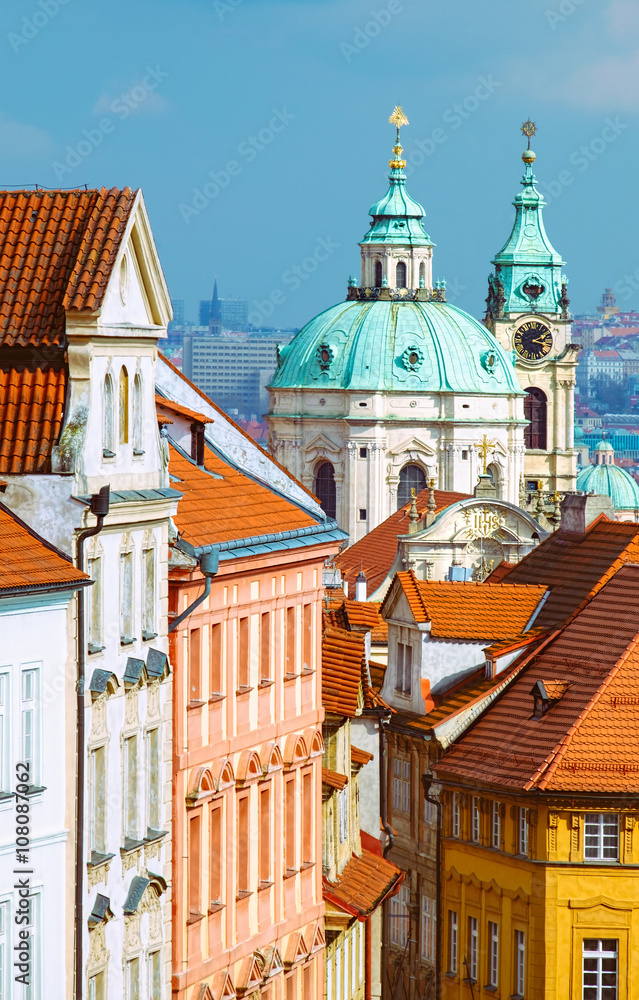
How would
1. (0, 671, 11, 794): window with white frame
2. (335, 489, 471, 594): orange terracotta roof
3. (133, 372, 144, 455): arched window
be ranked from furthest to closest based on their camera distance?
(335, 489, 471, 594): orange terracotta roof, (133, 372, 144, 455): arched window, (0, 671, 11, 794): window with white frame

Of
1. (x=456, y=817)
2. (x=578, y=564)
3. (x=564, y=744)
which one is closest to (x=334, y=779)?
(x=564, y=744)

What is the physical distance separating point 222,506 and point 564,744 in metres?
11.3

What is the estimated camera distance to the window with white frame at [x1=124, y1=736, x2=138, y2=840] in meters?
33.3

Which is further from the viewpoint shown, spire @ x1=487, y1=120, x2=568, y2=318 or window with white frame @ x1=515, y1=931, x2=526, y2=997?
spire @ x1=487, y1=120, x2=568, y2=318

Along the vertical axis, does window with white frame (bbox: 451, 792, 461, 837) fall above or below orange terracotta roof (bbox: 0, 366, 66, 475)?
below

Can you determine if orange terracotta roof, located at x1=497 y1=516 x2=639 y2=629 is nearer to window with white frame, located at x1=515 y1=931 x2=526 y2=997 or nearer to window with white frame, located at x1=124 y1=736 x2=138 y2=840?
window with white frame, located at x1=515 y1=931 x2=526 y2=997

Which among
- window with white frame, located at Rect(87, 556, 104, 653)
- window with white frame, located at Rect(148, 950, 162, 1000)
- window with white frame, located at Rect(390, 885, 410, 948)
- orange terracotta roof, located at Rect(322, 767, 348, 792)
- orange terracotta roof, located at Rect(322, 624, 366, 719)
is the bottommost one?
window with white frame, located at Rect(390, 885, 410, 948)

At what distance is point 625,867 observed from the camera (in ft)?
155

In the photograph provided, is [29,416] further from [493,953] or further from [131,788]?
[493,953]

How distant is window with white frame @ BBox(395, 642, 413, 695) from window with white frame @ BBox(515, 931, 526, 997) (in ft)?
25.8

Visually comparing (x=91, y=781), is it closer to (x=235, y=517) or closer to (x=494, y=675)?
(x=235, y=517)

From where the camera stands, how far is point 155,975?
3459 cm

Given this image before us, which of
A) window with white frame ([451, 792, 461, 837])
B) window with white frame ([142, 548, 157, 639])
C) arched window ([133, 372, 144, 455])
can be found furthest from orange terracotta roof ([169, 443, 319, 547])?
window with white frame ([451, 792, 461, 837])

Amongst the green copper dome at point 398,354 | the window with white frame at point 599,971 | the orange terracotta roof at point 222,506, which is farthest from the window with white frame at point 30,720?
the green copper dome at point 398,354
